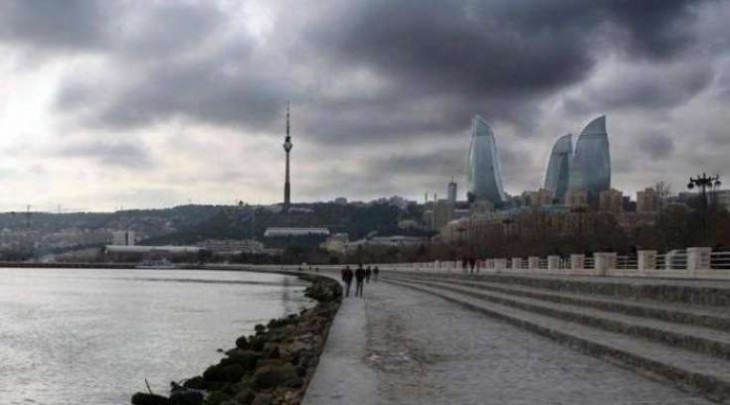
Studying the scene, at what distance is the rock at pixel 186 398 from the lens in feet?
45.8

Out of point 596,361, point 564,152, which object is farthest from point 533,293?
point 564,152

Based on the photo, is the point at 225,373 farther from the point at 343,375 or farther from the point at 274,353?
the point at 343,375

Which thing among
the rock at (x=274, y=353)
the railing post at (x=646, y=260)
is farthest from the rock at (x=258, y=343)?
the railing post at (x=646, y=260)

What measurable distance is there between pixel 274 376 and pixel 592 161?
15574cm

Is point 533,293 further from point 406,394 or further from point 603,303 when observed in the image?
point 406,394

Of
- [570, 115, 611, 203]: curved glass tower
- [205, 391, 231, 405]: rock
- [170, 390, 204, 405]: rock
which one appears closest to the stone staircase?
[205, 391, 231, 405]: rock

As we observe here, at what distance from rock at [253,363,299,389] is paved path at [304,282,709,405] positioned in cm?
61

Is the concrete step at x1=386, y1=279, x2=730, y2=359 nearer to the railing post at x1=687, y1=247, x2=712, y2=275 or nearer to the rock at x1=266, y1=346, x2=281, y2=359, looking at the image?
the rock at x1=266, y1=346, x2=281, y2=359

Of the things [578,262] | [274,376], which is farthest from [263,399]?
[578,262]

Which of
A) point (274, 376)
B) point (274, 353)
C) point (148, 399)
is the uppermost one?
point (274, 376)

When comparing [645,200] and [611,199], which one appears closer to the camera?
[645,200]

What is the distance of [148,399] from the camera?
14.9 m

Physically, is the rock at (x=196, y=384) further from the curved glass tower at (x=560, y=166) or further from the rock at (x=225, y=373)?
the curved glass tower at (x=560, y=166)

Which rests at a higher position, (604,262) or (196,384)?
(604,262)
